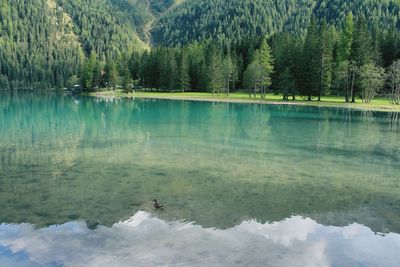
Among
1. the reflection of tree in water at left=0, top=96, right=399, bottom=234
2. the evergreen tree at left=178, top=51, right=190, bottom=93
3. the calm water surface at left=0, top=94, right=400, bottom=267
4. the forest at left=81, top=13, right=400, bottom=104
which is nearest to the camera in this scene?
the calm water surface at left=0, top=94, right=400, bottom=267

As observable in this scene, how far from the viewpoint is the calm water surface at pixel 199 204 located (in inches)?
541

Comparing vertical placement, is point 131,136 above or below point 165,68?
below

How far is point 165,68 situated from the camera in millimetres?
149125

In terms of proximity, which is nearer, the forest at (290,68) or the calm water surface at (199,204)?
the calm water surface at (199,204)

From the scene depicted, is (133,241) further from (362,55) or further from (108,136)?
(362,55)

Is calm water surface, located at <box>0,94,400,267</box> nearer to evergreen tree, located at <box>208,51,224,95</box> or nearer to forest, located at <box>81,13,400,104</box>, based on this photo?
forest, located at <box>81,13,400,104</box>

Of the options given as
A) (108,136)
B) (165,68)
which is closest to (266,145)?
(108,136)

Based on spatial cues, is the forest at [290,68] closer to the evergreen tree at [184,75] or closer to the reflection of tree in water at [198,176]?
the evergreen tree at [184,75]

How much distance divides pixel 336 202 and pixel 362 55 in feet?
266

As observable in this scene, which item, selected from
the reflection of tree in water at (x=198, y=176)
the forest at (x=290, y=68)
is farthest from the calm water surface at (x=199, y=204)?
the forest at (x=290, y=68)

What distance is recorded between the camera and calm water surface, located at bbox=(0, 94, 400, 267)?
13.7 meters

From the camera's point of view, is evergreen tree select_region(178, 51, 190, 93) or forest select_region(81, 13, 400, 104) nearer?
forest select_region(81, 13, 400, 104)

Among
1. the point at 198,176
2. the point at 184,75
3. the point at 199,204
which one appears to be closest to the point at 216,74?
the point at 184,75

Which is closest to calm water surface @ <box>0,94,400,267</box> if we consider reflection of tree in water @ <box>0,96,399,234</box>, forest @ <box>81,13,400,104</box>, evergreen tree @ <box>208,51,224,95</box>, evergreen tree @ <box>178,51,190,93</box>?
reflection of tree in water @ <box>0,96,399,234</box>
